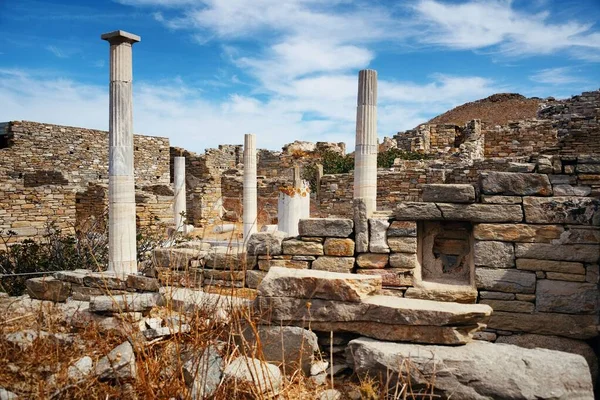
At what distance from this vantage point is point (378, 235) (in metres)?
5.60

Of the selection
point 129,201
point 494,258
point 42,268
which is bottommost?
point 42,268

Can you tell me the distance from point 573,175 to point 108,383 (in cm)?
536

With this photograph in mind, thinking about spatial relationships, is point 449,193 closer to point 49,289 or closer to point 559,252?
point 559,252

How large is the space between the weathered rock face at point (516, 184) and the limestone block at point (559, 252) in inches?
24.2

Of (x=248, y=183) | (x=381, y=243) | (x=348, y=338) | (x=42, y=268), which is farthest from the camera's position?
(x=248, y=183)

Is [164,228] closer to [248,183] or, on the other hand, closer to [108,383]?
[248,183]

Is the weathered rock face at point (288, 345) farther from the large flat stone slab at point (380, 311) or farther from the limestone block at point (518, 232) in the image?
the limestone block at point (518, 232)

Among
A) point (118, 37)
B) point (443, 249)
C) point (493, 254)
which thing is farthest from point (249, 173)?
point (493, 254)

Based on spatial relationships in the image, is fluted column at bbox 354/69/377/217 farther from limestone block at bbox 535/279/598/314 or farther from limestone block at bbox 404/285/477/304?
limestone block at bbox 535/279/598/314

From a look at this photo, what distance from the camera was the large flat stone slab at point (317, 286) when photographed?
12.8 ft

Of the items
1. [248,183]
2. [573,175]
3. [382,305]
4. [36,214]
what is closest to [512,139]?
[248,183]

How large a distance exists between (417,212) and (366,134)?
371 cm

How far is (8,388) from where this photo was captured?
2.84 m

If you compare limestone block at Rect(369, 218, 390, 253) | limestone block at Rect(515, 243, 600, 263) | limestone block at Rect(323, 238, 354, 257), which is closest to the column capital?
limestone block at Rect(323, 238, 354, 257)
